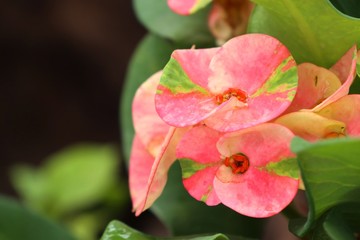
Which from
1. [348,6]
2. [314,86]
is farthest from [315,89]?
[348,6]

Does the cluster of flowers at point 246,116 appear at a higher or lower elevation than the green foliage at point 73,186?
higher

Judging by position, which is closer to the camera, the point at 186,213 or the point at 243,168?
the point at 243,168

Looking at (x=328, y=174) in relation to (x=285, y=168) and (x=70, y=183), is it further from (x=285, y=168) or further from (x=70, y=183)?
(x=70, y=183)

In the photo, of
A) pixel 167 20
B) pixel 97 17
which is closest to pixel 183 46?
pixel 167 20

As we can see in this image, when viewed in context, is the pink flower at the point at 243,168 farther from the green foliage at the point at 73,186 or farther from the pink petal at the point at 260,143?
the green foliage at the point at 73,186

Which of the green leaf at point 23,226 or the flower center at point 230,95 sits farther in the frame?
the green leaf at point 23,226

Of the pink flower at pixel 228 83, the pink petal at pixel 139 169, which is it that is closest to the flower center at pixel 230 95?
the pink flower at pixel 228 83

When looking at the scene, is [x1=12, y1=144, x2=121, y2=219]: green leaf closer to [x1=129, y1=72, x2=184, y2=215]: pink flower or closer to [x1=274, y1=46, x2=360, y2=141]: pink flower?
[x1=129, y1=72, x2=184, y2=215]: pink flower
